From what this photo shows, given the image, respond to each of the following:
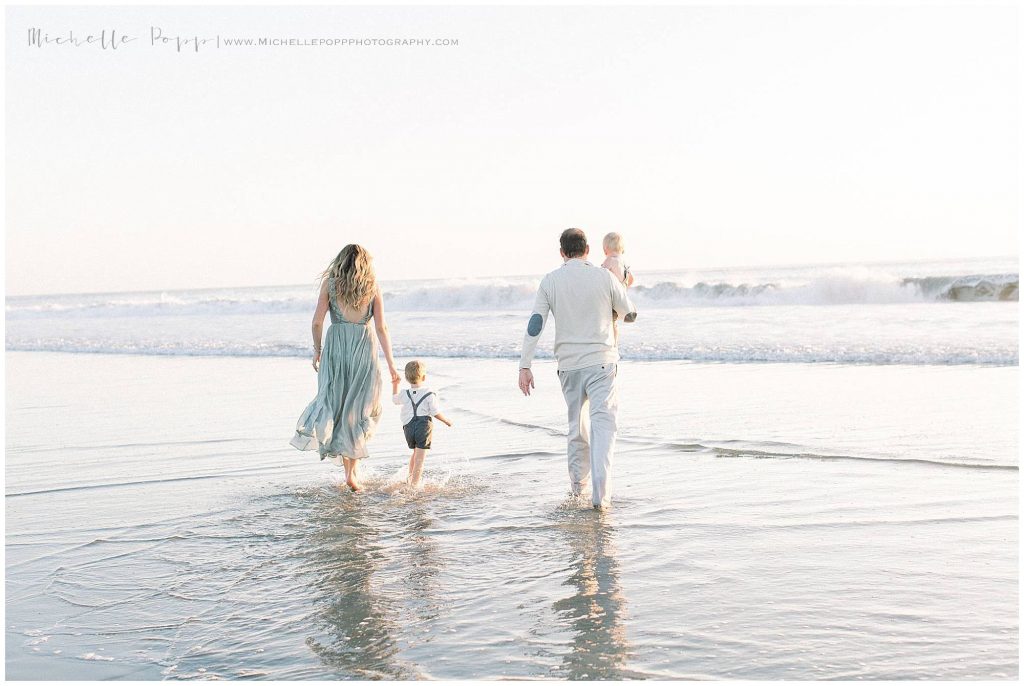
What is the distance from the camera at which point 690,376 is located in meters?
14.2

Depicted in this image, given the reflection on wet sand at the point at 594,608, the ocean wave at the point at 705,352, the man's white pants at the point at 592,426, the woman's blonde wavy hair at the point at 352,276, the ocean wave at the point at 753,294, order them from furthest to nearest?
1. the ocean wave at the point at 753,294
2. the ocean wave at the point at 705,352
3. the woman's blonde wavy hair at the point at 352,276
4. the man's white pants at the point at 592,426
5. the reflection on wet sand at the point at 594,608

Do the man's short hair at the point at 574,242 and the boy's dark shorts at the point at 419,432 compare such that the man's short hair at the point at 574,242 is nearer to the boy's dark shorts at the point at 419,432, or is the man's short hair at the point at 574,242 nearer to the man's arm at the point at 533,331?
the man's arm at the point at 533,331

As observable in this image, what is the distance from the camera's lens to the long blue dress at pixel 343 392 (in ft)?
23.8

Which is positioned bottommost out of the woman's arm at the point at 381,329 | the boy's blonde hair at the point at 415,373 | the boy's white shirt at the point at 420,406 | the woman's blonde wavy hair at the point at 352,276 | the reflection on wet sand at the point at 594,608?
the reflection on wet sand at the point at 594,608

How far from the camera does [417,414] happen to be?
734 cm

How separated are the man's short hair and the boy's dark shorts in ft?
5.77

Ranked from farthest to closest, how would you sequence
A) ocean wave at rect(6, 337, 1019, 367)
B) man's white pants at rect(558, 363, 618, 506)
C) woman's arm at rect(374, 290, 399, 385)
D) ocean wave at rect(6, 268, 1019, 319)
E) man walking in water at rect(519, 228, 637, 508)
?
ocean wave at rect(6, 268, 1019, 319), ocean wave at rect(6, 337, 1019, 367), woman's arm at rect(374, 290, 399, 385), man walking in water at rect(519, 228, 637, 508), man's white pants at rect(558, 363, 618, 506)

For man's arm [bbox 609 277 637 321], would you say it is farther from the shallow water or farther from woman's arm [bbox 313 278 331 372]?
woman's arm [bbox 313 278 331 372]

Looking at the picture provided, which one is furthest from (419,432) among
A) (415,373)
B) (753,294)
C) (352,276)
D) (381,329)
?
(753,294)

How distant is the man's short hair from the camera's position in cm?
655

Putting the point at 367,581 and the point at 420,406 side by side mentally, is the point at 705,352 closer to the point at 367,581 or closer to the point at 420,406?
the point at 420,406

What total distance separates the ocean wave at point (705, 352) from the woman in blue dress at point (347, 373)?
1036cm

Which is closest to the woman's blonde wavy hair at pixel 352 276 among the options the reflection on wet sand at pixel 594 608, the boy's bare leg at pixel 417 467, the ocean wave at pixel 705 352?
the boy's bare leg at pixel 417 467

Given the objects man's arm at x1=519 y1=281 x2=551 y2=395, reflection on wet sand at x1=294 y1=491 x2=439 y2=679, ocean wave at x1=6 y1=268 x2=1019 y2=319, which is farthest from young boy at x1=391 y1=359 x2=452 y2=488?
ocean wave at x1=6 y1=268 x2=1019 y2=319
